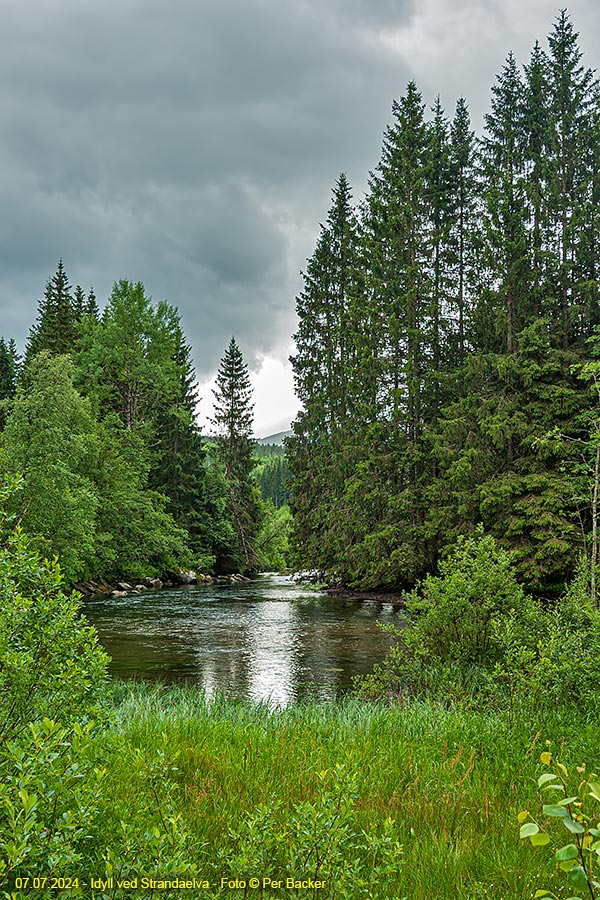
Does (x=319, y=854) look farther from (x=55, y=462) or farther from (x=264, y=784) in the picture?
(x=55, y=462)

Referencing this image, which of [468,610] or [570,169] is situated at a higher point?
[570,169]

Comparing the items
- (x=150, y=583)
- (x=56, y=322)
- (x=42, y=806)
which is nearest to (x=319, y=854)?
(x=42, y=806)

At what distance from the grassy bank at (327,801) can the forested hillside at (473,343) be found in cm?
1055

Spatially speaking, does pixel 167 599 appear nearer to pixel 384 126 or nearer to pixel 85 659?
pixel 85 659

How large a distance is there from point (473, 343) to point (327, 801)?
23.0 meters

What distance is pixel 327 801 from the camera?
7.43 ft

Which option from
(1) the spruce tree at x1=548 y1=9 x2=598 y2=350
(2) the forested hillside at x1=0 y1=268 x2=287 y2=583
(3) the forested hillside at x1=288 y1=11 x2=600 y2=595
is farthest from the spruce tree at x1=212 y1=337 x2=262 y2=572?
(1) the spruce tree at x1=548 y1=9 x2=598 y2=350

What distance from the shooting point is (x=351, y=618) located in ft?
58.9

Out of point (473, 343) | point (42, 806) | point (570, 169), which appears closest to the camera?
point (42, 806)

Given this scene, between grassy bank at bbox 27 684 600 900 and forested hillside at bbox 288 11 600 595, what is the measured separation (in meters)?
10.6

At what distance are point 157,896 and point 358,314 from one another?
25.5 m

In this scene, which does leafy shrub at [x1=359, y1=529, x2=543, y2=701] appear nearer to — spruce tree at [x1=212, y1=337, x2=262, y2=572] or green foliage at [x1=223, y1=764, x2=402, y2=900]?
green foliage at [x1=223, y1=764, x2=402, y2=900]

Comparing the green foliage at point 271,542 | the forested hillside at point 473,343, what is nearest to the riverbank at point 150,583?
the forested hillside at point 473,343

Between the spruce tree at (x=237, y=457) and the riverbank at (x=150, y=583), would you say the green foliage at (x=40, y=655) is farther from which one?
the spruce tree at (x=237, y=457)
